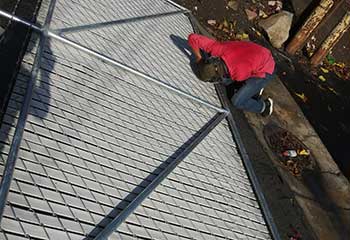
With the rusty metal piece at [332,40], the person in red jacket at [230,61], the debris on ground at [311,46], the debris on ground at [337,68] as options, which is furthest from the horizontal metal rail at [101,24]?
the debris on ground at [337,68]

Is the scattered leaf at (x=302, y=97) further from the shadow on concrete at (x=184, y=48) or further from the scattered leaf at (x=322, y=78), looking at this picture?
the shadow on concrete at (x=184, y=48)

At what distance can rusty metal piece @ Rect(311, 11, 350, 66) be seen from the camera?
9828mm

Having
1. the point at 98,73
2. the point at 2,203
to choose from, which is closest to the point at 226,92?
the point at 98,73

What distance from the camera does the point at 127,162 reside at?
14.1 feet

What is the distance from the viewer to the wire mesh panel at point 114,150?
11.2 ft

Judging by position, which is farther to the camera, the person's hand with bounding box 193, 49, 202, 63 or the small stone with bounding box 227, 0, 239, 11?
the small stone with bounding box 227, 0, 239, 11

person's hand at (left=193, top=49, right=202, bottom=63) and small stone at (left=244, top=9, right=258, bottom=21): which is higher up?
small stone at (left=244, top=9, right=258, bottom=21)

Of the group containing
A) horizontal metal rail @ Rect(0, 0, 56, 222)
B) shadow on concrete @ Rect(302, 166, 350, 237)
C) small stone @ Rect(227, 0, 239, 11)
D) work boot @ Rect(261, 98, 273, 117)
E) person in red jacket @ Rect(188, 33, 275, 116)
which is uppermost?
small stone @ Rect(227, 0, 239, 11)

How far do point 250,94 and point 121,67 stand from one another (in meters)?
2.63

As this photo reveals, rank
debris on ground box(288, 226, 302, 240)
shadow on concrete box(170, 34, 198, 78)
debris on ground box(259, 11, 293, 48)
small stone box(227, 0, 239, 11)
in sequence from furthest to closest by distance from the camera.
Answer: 1. small stone box(227, 0, 239, 11)
2. debris on ground box(259, 11, 293, 48)
3. shadow on concrete box(170, 34, 198, 78)
4. debris on ground box(288, 226, 302, 240)

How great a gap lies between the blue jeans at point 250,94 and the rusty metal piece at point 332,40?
3.19 m

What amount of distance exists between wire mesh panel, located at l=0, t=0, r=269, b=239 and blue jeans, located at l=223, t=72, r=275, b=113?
0.82 metres

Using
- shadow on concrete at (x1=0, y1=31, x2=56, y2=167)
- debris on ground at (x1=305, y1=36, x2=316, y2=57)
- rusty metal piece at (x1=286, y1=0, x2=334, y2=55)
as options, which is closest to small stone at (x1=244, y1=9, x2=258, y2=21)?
rusty metal piece at (x1=286, y1=0, x2=334, y2=55)

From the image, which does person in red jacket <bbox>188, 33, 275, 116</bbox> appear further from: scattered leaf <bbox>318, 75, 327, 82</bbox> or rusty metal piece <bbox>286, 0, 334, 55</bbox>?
scattered leaf <bbox>318, 75, 327, 82</bbox>
